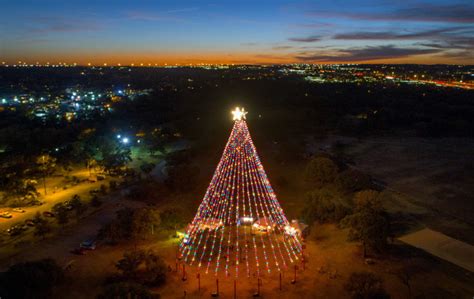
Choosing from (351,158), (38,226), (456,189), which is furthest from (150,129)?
(456,189)

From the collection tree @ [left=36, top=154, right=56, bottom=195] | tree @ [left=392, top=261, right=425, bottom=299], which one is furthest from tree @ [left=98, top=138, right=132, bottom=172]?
tree @ [left=392, top=261, right=425, bottom=299]

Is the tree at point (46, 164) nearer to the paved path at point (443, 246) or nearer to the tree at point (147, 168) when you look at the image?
the tree at point (147, 168)

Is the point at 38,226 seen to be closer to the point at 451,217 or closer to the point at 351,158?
the point at 451,217

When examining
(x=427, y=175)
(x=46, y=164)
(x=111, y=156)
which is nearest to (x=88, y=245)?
(x=111, y=156)

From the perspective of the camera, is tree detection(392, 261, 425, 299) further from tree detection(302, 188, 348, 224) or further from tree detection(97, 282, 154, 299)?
tree detection(97, 282, 154, 299)

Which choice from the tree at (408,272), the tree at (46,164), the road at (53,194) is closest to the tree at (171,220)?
the road at (53,194)
